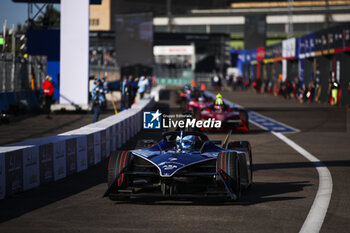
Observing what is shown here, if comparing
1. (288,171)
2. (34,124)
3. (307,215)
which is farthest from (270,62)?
(307,215)

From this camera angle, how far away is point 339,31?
43906mm

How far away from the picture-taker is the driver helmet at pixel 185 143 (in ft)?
37.6

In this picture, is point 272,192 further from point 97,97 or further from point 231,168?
point 97,97

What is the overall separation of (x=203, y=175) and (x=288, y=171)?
4.50m

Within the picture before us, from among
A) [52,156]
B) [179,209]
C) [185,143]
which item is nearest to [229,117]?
[52,156]

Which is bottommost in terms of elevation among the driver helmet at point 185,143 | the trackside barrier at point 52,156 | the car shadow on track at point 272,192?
the car shadow on track at point 272,192

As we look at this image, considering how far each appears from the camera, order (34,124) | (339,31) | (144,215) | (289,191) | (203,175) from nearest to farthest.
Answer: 1. (144,215)
2. (203,175)
3. (289,191)
4. (34,124)
5. (339,31)

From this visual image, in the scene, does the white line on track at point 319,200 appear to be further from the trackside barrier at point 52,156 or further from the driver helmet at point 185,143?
the trackside barrier at point 52,156

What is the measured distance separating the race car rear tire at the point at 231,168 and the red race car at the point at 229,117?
14.1 m

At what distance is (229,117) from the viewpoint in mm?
24781

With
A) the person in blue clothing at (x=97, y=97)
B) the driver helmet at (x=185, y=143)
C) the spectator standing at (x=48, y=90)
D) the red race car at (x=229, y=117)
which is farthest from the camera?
the spectator standing at (x=48, y=90)

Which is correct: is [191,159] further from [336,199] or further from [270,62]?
[270,62]

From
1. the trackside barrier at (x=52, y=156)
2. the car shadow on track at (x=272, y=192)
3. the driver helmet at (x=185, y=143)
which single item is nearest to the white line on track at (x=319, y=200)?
the car shadow on track at (x=272, y=192)

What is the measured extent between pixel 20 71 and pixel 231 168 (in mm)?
26072
